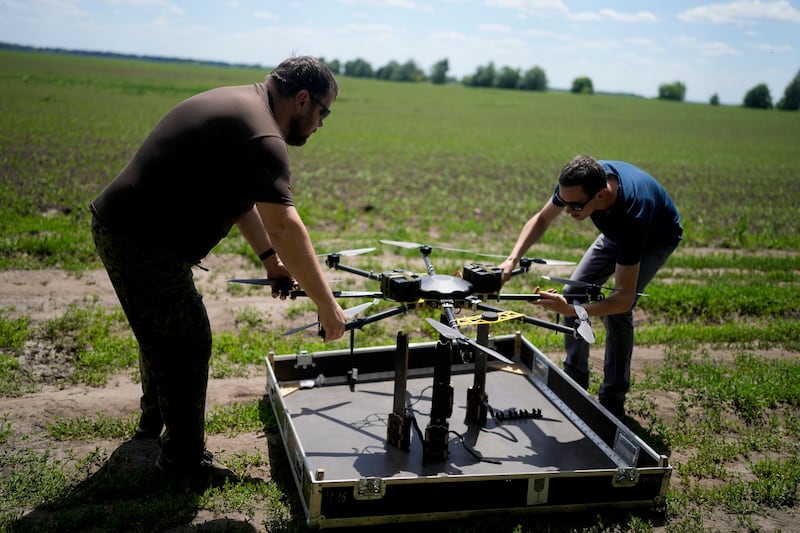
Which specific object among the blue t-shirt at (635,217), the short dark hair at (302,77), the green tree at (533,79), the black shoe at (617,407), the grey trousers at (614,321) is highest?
the green tree at (533,79)

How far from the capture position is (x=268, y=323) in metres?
7.62

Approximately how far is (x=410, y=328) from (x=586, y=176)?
351 centimetres

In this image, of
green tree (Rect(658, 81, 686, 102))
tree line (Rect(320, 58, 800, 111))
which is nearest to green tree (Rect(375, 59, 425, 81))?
tree line (Rect(320, 58, 800, 111))

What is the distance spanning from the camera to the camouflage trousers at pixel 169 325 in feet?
12.9

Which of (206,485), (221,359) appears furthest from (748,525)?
(221,359)

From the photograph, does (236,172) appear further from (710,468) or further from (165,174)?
(710,468)

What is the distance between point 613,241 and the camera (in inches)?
203

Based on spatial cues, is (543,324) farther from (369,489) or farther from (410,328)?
(410,328)

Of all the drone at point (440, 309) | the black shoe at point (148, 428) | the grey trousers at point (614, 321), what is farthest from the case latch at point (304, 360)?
the grey trousers at point (614, 321)

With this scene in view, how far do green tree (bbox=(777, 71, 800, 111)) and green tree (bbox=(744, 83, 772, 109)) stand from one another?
494cm

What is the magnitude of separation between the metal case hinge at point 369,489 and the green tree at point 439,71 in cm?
15309

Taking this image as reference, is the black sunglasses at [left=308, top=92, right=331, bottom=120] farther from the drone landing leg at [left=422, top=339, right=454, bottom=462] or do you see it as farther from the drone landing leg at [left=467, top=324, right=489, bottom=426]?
the drone landing leg at [left=467, top=324, right=489, bottom=426]

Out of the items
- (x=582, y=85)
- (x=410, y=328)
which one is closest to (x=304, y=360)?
(x=410, y=328)

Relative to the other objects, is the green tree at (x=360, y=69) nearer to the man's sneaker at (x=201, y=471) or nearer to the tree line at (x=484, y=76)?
the tree line at (x=484, y=76)
